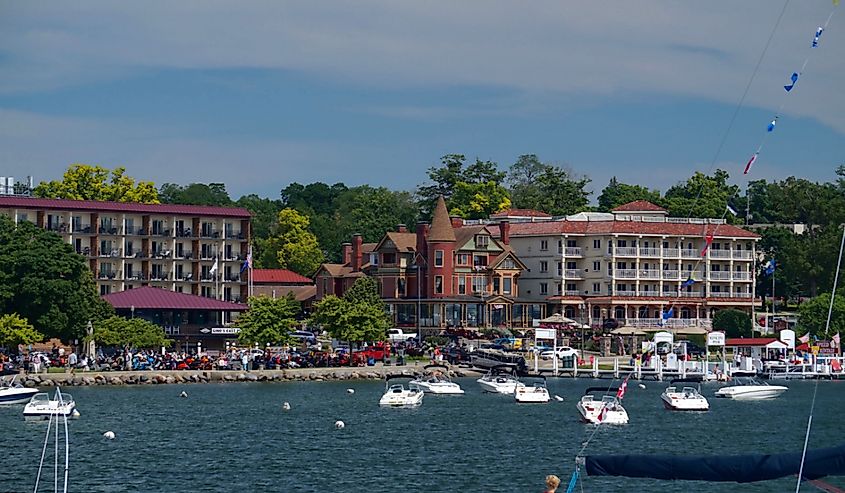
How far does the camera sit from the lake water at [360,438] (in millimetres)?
51406

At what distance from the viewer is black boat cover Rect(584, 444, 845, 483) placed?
25.3m

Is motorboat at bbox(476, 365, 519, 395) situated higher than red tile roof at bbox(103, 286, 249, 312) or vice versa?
red tile roof at bbox(103, 286, 249, 312)

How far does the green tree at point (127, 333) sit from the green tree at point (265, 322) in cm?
642

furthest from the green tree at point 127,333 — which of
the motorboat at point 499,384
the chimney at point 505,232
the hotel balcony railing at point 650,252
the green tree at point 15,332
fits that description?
the hotel balcony railing at point 650,252

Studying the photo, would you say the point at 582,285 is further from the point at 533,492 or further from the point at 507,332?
the point at 533,492

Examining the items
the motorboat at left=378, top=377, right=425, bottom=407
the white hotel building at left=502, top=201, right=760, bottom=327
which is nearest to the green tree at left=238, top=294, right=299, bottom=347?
the motorboat at left=378, top=377, right=425, bottom=407

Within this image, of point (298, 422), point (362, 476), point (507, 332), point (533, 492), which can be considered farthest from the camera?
point (507, 332)

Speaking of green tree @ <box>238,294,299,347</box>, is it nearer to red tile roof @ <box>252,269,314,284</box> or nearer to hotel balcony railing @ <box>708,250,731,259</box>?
red tile roof @ <box>252,269,314,284</box>

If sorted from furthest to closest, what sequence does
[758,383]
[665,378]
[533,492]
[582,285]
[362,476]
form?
[582,285], [665,378], [758,383], [362,476], [533,492]

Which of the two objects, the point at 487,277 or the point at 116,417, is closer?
the point at 116,417

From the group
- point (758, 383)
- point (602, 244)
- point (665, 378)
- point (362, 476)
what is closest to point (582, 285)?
point (602, 244)

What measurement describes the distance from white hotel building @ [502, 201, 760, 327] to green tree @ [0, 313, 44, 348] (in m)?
60.2

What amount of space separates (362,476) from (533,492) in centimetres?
755

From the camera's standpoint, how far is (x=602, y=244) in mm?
141625
